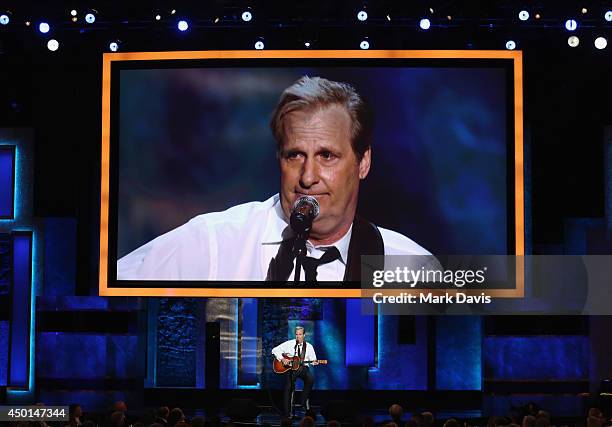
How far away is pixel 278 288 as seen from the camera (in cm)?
1012

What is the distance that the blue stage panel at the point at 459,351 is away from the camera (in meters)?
11.7

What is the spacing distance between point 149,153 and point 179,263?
1.31 m

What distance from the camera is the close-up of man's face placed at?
10188mm

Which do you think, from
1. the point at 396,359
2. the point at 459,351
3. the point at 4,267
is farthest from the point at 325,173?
the point at 4,267

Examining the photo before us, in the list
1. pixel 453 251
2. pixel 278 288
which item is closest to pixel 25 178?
pixel 278 288

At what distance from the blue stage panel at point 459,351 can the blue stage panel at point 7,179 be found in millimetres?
5677

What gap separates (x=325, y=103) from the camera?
33.7 ft

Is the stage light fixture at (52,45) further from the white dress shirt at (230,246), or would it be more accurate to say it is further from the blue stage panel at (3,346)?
the blue stage panel at (3,346)

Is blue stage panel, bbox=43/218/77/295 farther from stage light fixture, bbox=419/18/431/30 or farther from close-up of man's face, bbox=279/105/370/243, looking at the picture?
stage light fixture, bbox=419/18/431/30

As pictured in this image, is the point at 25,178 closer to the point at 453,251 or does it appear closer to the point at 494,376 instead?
the point at 453,251

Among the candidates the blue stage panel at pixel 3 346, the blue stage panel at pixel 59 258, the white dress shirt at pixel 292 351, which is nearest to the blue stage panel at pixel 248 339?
the white dress shirt at pixel 292 351

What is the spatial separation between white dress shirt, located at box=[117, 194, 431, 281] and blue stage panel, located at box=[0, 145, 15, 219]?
239cm

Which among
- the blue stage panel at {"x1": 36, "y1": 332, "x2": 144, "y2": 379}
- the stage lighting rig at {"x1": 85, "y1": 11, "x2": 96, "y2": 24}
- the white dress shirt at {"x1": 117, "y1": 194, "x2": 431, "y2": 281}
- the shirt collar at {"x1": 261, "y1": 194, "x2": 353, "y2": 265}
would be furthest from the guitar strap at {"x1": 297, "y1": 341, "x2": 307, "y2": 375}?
the stage lighting rig at {"x1": 85, "y1": 11, "x2": 96, "y2": 24}

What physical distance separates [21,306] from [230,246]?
3.09m
